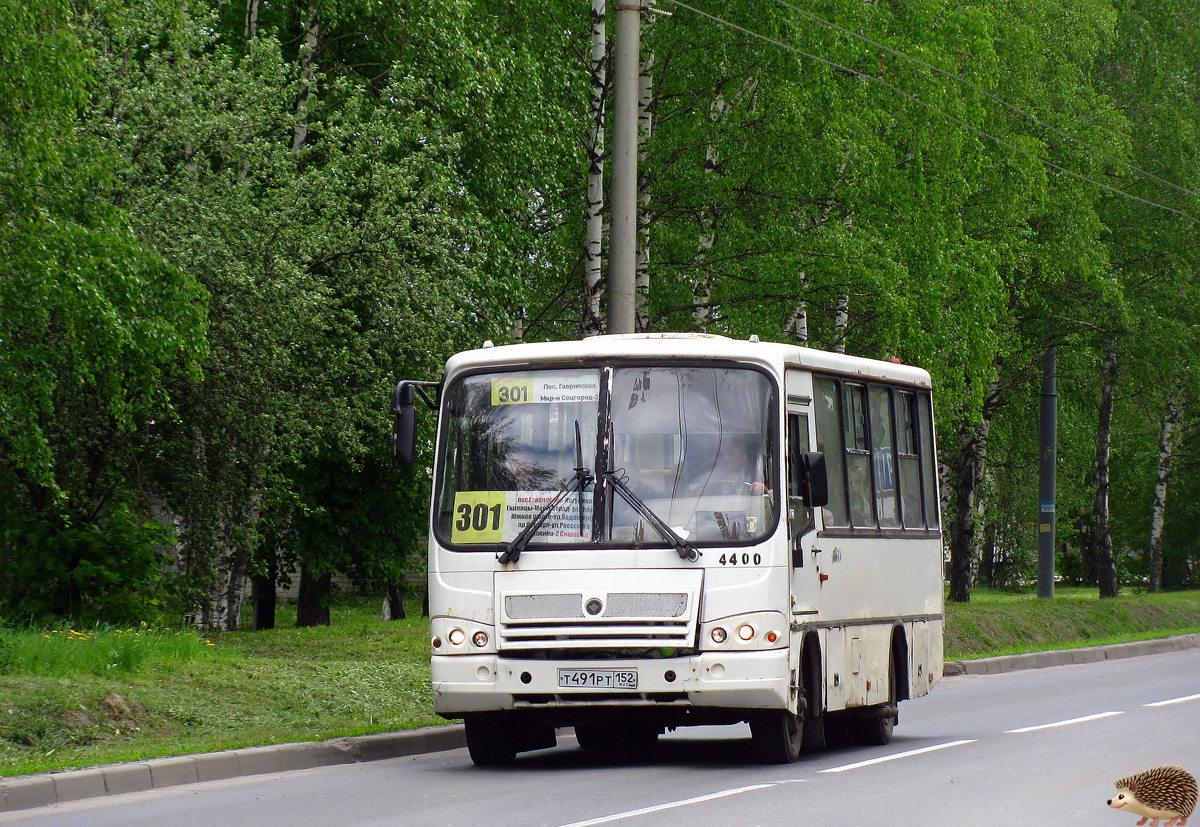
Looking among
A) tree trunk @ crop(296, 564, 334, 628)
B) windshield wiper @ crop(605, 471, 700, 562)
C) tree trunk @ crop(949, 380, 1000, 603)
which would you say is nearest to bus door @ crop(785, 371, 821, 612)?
windshield wiper @ crop(605, 471, 700, 562)

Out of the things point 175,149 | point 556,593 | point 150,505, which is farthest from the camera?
point 150,505

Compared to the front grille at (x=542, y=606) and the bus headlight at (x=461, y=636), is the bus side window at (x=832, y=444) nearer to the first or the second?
the front grille at (x=542, y=606)

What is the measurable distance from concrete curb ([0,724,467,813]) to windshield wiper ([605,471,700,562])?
10.3 ft

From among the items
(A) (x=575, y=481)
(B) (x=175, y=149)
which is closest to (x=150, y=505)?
(B) (x=175, y=149)

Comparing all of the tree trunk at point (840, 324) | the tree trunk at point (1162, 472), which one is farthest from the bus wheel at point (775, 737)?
the tree trunk at point (1162, 472)

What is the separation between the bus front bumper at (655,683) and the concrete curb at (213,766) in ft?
5.55

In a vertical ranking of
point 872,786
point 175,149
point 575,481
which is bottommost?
point 872,786

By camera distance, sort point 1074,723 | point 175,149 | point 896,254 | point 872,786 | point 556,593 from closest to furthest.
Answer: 1. point 872,786
2. point 556,593
3. point 1074,723
4. point 175,149
5. point 896,254

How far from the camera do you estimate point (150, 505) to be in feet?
66.6

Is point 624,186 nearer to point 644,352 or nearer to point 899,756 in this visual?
point 644,352

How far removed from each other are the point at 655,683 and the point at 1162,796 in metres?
5.41

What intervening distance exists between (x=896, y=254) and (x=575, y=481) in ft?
52.4

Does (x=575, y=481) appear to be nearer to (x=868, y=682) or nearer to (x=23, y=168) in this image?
(x=868, y=682)

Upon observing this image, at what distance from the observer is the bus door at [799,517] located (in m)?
11.8
